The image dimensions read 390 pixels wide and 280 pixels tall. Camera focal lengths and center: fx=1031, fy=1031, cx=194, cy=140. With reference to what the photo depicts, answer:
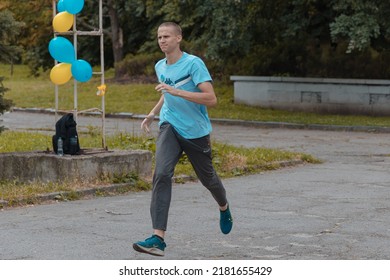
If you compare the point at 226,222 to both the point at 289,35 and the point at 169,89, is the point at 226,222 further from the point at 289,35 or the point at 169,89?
the point at 289,35

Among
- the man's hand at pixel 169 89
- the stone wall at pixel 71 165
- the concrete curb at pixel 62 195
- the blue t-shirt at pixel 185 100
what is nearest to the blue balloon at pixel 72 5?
the stone wall at pixel 71 165

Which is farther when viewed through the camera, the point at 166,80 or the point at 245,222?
the point at 245,222

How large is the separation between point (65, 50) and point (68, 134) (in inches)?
43.8

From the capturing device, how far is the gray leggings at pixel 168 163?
27.3 ft

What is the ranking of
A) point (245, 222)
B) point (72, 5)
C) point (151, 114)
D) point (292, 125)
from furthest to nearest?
1. point (292, 125)
2. point (72, 5)
3. point (245, 222)
4. point (151, 114)

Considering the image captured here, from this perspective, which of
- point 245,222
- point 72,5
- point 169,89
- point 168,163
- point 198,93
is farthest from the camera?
point 72,5

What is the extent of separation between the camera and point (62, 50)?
42.2 feet

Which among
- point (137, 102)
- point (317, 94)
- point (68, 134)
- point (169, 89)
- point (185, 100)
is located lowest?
point (137, 102)

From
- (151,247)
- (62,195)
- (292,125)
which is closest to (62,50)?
(62,195)

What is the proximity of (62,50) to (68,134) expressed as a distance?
1.11m

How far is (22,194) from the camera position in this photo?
11.5 metres

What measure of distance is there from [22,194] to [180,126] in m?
3.64

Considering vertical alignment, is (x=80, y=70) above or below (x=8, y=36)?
below

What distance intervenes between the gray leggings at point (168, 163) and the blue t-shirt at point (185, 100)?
7cm
